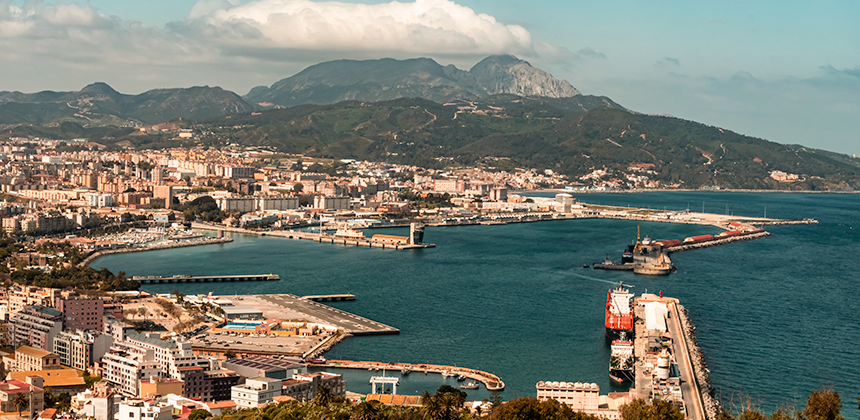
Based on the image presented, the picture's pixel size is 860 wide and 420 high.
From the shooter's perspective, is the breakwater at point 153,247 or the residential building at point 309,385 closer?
the residential building at point 309,385

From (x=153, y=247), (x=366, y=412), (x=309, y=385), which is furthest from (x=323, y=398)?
(x=153, y=247)

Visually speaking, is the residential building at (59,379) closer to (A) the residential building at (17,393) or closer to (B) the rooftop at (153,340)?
(A) the residential building at (17,393)

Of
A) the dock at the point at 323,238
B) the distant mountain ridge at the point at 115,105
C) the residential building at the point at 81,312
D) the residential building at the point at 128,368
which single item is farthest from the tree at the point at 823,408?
the distant mountain ridge at the point at 115,105

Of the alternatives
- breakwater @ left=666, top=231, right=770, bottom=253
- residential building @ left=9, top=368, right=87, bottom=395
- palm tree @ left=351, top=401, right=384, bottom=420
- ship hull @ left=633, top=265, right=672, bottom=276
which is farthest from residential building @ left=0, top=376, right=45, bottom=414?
breakwater @ left=666, top=231, right=770, bottom=253

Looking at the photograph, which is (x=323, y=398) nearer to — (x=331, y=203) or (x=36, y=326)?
(x=36, y=326)

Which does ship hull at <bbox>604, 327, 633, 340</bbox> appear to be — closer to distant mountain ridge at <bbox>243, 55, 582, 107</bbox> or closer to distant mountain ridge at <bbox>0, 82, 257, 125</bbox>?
distant mountain ridge at <bbox>0, 82, 257, 125</bbox>

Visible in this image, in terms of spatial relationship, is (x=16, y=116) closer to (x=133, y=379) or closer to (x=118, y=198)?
(x=118, y=198)

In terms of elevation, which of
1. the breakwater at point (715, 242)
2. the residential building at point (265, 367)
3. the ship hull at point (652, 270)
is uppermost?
the breakwater at point (715, 242)
